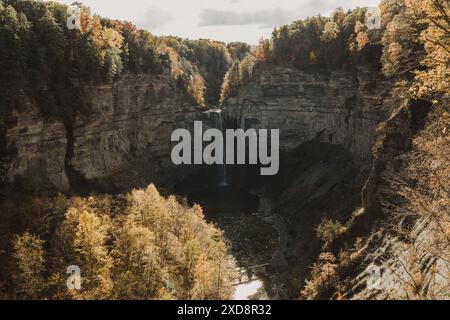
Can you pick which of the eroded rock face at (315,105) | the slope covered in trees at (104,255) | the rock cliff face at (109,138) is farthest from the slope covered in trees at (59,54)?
the eroded rock face at (315,105)

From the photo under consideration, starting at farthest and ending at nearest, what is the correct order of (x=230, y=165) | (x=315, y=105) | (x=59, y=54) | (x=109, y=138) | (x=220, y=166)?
(x=230, y=165) < (x=220, y=166) < (x=315, y=105) < (x=109, y=138) < (x=59, y=54)

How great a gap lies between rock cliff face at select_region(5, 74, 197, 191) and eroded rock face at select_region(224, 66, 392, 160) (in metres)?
13.6

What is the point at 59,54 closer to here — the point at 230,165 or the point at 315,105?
the point at 315,105

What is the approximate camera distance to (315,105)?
8344 centimetres

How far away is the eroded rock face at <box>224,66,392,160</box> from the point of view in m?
65.8

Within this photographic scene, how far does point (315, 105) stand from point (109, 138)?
3928 cm

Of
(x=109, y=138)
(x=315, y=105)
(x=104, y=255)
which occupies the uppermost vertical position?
(x=315, y=105)

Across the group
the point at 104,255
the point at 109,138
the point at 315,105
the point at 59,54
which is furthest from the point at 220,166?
the point at 104,255

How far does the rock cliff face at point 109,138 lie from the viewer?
53.6 metres

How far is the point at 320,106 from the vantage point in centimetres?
8238

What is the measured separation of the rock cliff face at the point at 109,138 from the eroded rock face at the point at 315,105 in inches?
536

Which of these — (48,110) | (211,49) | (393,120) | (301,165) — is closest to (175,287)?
(393,120)

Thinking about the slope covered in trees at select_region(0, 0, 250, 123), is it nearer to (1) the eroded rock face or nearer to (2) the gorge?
(2) the gorge

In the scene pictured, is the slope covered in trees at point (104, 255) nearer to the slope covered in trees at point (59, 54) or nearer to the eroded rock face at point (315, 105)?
the slope covered in trees at point (59, 54)
